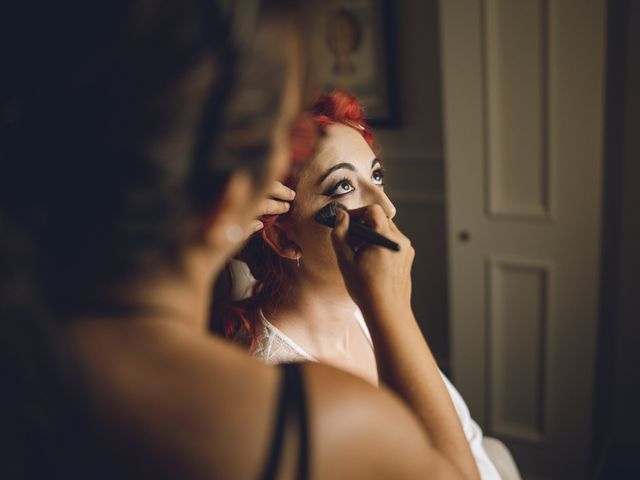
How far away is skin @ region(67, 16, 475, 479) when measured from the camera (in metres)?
0.51

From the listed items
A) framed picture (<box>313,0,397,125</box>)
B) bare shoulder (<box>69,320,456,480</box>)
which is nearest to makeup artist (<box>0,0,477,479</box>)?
bare shoulder (<box>69,320,456,480</box>)

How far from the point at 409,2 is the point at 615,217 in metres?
1.08

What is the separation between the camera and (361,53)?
2666 millimetres

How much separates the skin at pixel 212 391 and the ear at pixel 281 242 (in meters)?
0.68

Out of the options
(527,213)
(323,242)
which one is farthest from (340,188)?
(527,213)

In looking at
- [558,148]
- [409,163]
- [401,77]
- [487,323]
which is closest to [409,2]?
[401,77]

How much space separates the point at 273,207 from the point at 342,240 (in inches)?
14.0

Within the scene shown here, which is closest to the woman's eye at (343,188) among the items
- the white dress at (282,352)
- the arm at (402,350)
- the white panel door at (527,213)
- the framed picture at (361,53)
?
the white dress at (282,352)

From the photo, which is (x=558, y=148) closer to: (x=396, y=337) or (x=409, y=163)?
(x=409, y=163)

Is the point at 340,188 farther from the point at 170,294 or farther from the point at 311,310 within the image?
the point at 170,294

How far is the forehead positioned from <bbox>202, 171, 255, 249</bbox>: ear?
2.21 feet

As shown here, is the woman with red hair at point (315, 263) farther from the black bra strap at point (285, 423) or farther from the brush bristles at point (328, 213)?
the black bra strap at point (285, 423)

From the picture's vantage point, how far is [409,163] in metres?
2.69

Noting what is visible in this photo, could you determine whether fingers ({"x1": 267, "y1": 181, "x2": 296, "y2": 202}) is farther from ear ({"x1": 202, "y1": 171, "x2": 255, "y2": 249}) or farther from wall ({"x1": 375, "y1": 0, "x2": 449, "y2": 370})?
wall ({"x1": 375, "y1": 0, "x2": 449, "y2": 370})
